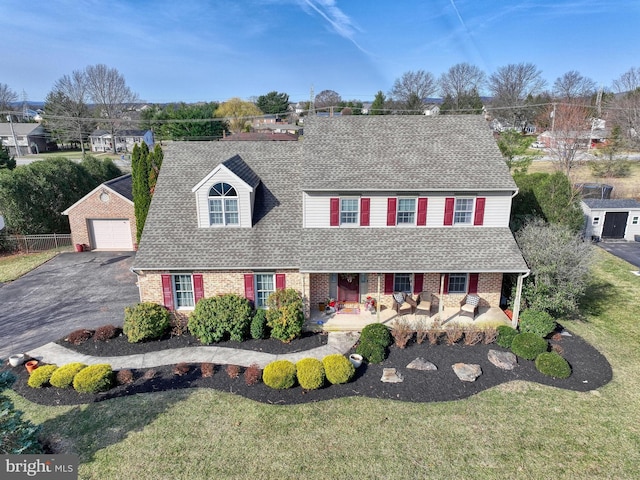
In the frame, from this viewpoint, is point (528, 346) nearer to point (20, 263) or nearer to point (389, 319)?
point (389, 319)

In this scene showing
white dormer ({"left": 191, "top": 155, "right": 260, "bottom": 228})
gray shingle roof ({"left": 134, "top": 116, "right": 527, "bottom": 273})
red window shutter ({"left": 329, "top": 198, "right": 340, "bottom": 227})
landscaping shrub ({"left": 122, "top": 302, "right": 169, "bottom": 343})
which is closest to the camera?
landscaping shrub ({"left": 122, "top": 302, "right": 169, "bottom": 343})

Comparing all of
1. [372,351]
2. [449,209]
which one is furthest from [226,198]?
[449,209]

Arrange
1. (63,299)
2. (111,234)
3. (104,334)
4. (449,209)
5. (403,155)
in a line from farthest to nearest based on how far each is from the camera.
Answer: (111,234), (63,299), (403,155), (449,209), (104,334)

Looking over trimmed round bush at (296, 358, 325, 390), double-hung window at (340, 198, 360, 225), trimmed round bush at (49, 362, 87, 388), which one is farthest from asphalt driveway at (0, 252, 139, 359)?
double-hung window at (340, 198, 360, 225)

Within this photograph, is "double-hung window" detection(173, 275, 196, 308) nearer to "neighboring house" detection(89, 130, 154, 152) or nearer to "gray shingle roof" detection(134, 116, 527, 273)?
"gray shingle roof" detection(134, 116, 527, 273)

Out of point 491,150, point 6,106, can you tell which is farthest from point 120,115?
point 491,150

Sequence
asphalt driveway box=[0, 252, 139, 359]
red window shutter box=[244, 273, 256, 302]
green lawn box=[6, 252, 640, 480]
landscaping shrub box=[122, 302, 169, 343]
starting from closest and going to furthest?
green lawn box=[6, 252, 640, 480] < landscaping shrub box=[122, 302, 169, 343] < red window shutter box=[244, 273, 256, 302] < asphalt driveway box=[0, 252, 139, 359]

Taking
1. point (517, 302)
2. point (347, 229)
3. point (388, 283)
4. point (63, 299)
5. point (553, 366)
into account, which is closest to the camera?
point (553, 366)

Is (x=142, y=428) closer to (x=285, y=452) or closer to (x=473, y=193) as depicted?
(x=285, y=452)

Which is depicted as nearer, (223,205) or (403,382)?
(403,382)
